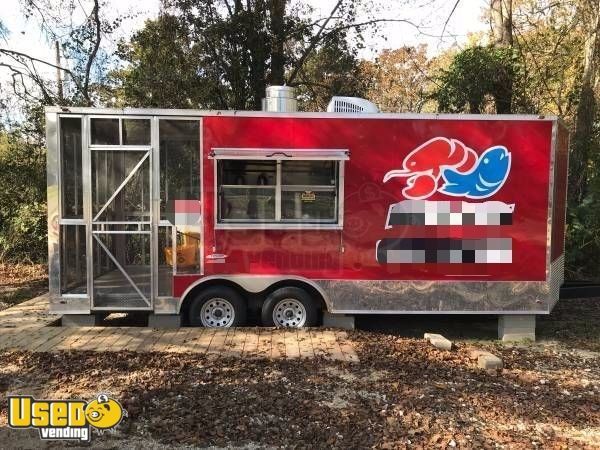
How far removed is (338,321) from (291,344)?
113 cm

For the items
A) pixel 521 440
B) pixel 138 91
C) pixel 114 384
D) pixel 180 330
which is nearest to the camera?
pixel 521 440

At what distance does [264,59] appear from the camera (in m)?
12.8

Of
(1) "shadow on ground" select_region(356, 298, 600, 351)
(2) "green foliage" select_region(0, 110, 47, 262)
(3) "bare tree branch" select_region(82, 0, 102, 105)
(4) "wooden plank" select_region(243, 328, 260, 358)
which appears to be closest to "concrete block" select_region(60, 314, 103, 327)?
(4) "wooden plank" select_region(243, 328, 260, 358)

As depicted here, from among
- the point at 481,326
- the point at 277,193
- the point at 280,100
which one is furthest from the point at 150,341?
the point at 481,326

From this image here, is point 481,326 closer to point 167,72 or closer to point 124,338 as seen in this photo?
point 124,338

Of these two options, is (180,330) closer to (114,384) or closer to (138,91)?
(114,384)

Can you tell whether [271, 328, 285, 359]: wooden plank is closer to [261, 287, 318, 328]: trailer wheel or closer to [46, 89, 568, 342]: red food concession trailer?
[261, 287, 318, 328]: trailer wheel

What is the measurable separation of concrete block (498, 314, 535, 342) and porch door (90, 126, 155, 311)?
179 inches

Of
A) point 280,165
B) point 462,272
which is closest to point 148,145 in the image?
point 280,165

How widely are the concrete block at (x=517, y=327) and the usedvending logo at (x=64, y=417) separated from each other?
4.98 m

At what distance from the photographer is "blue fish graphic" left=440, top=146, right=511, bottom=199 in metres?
6.98

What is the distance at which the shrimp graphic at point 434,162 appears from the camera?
22.9 ft

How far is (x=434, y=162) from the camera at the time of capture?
22.9 feet

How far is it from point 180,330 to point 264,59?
790 centimetres
